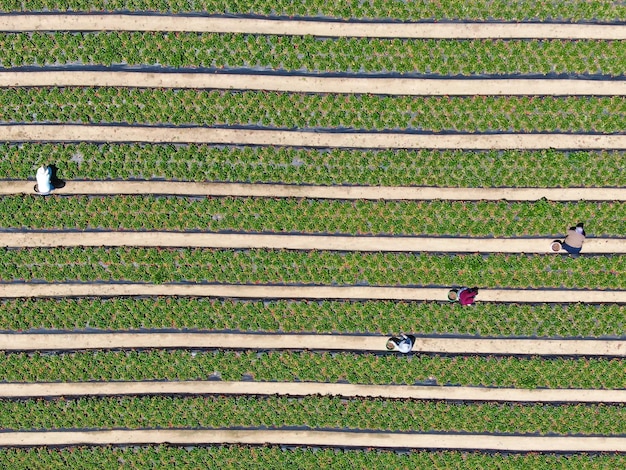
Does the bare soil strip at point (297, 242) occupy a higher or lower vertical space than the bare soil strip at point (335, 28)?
lower

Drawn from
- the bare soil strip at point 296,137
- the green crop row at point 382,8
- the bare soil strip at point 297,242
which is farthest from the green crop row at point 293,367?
the green crop row at point 382,8

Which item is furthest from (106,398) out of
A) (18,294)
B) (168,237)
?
(168,237)

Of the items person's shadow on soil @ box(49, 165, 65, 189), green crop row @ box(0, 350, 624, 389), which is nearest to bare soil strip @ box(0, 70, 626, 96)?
person's shadow on soil @ box(49, 165, 65, 189)

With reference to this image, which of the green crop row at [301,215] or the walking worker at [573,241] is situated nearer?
the walking worker at [573,241]

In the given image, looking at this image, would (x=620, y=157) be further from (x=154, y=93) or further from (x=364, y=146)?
(x=154, y=93)

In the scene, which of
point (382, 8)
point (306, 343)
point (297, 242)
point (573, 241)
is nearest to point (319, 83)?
point (382, 8)

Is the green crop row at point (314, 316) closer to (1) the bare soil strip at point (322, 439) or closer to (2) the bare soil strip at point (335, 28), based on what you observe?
(1) the bare soil strip at point (322, 439)

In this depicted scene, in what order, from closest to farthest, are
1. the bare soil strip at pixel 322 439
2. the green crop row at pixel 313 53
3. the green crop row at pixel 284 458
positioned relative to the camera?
the green crop row at pixel 313 53 → the green crop row at pixel 284 458 → the bare soil strip at pixel 322 439
